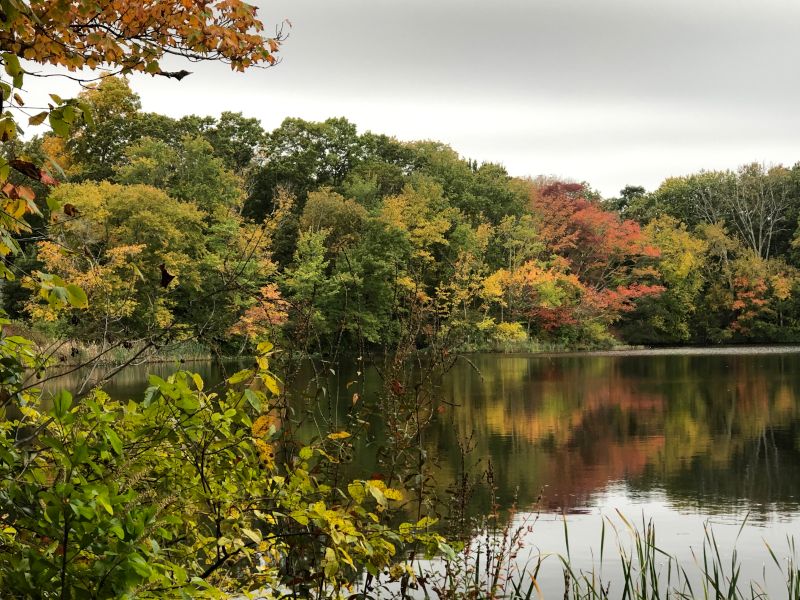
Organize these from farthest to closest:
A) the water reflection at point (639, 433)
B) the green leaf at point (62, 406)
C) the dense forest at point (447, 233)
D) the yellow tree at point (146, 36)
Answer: the dense forest at point (447, 233)
the water reflection at point (639, 433)
the yellow tree at point (146, 36)
the green leaf at point (62, 406)

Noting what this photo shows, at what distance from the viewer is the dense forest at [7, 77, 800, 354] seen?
3044 centimetres

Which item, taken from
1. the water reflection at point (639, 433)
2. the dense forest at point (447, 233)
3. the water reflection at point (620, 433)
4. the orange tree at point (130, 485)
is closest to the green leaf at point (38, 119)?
the orange tree at point (130, 485)

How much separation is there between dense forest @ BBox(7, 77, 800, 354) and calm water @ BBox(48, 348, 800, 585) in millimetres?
9701

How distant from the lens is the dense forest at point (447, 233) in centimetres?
3044

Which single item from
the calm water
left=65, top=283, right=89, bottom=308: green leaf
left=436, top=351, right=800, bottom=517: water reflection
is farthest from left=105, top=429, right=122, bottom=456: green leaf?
left=436, top=351, right=800, bottom=517: water reflection

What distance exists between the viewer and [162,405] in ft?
6.82

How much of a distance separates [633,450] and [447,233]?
2444cm

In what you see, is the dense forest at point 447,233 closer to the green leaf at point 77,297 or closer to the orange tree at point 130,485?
the orange tree at point 130,485

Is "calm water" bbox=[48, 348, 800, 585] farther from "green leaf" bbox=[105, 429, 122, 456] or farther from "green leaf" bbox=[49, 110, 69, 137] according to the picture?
"green leaf" bbox=[49, 110, 69, 137]

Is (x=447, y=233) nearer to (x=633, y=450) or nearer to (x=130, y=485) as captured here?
(x=633, y=450)

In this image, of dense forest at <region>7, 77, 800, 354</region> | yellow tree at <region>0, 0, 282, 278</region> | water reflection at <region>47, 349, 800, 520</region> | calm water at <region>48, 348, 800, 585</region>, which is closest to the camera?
yellow tree at <region>0, 0, 282, 278</region>

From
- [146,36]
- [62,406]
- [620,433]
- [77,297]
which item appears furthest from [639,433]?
[77,297]

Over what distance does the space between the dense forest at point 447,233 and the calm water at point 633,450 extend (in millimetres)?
9701

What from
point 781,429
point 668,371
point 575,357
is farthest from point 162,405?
point 575,357
